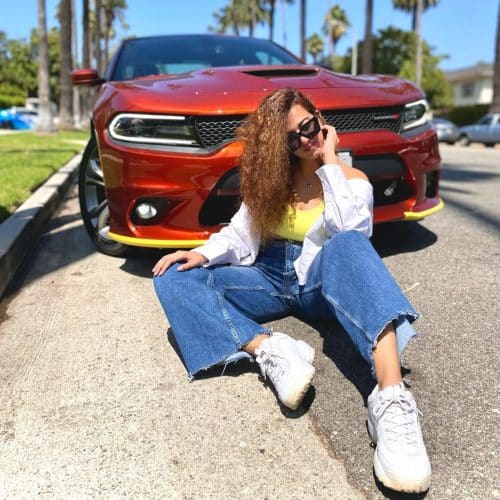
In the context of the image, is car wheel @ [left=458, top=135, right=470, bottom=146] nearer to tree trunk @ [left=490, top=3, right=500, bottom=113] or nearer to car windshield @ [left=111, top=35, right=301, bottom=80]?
tree trunk @ [left=490, top=3, right=500, bottom=113]

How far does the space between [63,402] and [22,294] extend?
1.35 meters

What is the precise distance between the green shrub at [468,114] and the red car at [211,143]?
28426 mm

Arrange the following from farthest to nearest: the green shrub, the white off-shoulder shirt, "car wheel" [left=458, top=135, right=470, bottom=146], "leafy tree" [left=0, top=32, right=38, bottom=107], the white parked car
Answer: "leafy tree" [left=0, top=32, right=38, bottom=107]
the green shrub
"car wheel" [left=458, top=135, right=470, bottom=146]
the white parked car
the white off-shoulder shirt

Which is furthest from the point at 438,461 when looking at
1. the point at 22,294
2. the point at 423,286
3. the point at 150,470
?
the point at 22,294

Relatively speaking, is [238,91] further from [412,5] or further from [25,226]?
[412,5]

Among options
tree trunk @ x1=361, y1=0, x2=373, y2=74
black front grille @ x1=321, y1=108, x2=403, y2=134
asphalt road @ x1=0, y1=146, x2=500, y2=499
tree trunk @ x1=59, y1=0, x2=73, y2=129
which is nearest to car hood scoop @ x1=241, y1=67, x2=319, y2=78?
black front grille @ x1=321, y1=108, x2=403, y2=134

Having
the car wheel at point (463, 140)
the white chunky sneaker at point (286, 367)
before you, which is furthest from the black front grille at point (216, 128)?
the car wheel at point (463, 140)

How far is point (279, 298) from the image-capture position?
8.02ft

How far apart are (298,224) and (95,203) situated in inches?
79.5

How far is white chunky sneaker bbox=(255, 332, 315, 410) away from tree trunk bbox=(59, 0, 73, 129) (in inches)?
731

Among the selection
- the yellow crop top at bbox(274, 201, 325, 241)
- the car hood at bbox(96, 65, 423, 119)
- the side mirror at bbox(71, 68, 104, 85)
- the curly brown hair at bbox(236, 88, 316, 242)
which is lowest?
the yellow crop top at bbox(274, 201, 325, 241)

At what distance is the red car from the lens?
2893 mm

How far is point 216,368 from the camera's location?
86.7 inches

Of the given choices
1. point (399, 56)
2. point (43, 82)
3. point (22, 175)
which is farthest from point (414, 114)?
point (399, 56)
